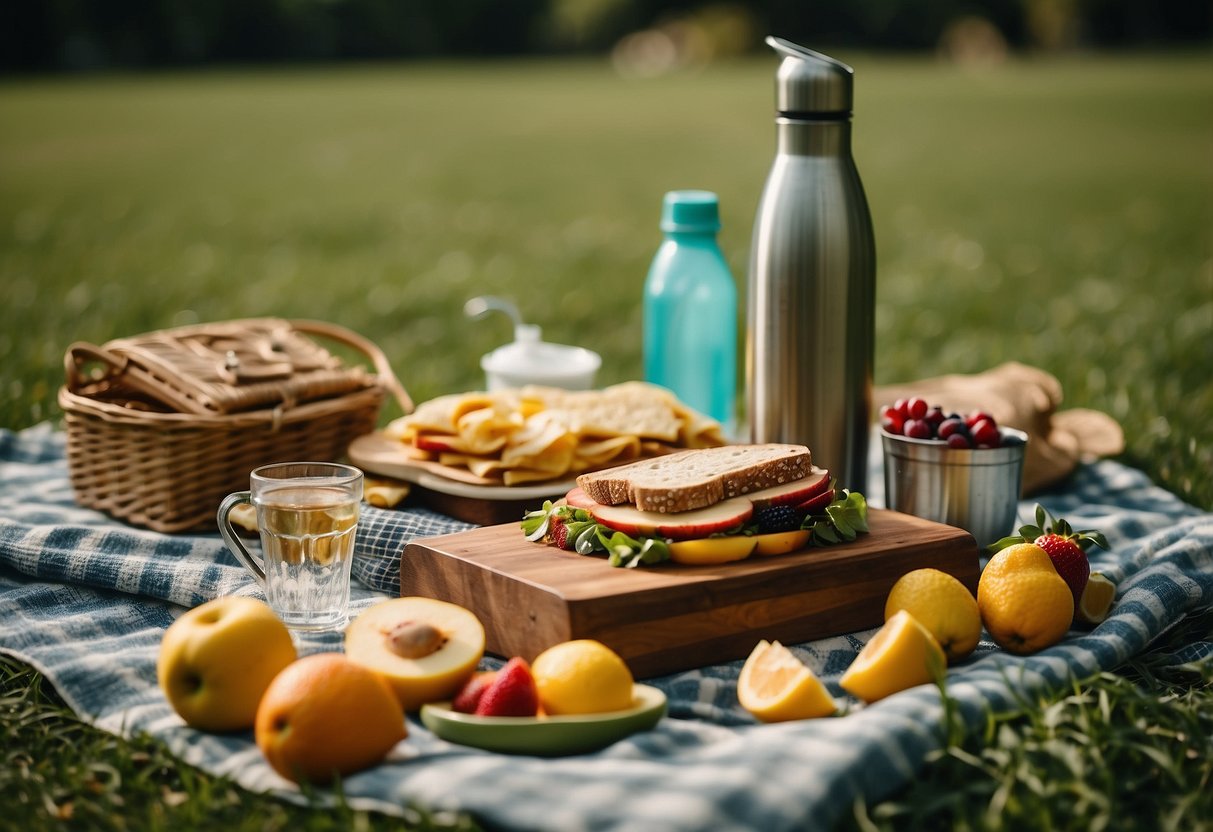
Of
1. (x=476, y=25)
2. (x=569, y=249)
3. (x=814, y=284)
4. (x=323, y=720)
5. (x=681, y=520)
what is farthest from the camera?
(x=476, y=25)

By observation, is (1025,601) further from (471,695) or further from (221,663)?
(221,663)

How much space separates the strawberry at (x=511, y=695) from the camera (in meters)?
2.35

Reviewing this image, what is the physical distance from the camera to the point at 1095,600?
294 centimetres

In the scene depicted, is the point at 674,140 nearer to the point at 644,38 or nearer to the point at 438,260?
the point at 438,260

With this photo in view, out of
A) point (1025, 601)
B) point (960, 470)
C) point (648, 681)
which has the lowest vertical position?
point (648, 681)

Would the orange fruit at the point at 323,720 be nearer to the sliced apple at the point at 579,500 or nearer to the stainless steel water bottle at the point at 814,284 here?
the sliced apple at the point at 579,500

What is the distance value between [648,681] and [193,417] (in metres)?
1.43

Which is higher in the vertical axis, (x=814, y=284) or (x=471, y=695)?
(x=814, y=284)

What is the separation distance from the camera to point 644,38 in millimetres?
51125

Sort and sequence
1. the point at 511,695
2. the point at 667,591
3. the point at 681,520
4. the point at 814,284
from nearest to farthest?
the point at 511,695 → the point at 667,591 → the point at 681,520 → the point at 814,284

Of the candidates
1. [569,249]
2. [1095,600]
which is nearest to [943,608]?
[1095,600]

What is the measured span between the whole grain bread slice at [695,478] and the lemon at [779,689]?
35 cm

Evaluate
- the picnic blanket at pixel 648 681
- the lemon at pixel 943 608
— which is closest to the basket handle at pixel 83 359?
the picnic blanket at pixel 648 681

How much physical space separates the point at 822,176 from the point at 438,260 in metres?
6.20
